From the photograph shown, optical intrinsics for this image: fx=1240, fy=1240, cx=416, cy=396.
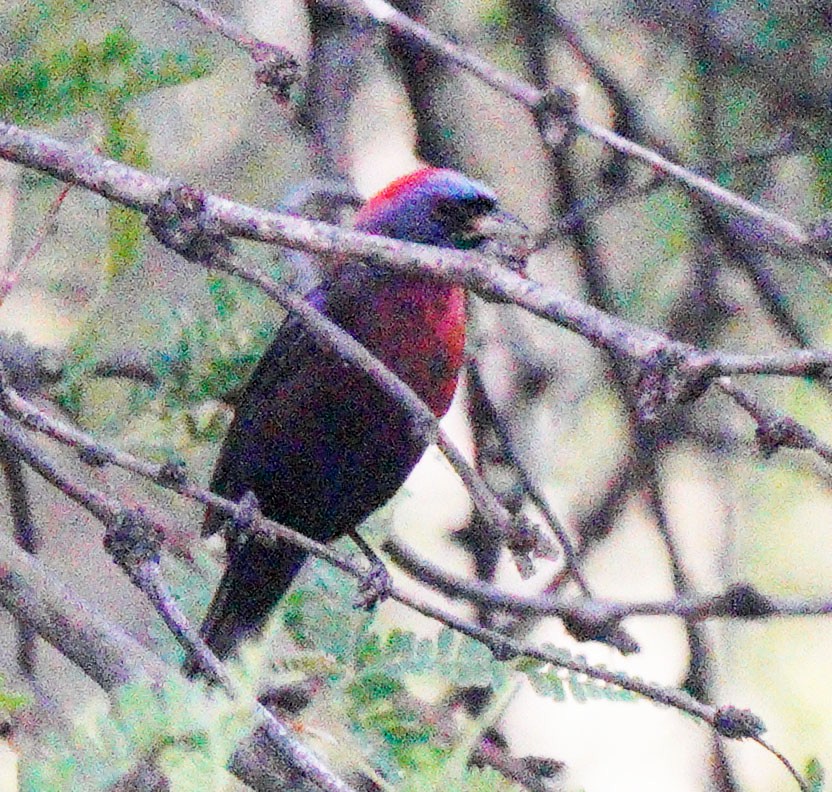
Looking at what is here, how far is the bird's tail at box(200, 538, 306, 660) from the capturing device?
5.21ft

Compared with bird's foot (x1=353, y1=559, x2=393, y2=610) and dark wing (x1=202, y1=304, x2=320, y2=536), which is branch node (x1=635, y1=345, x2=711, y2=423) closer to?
bird's foot (x1=353, y1=559, x2=393, y2=610)

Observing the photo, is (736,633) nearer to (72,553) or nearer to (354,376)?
(354,376)

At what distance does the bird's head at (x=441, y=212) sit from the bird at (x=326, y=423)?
0.05 m

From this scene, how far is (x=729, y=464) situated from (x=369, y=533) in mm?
598

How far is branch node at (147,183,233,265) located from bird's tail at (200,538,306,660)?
814 mm

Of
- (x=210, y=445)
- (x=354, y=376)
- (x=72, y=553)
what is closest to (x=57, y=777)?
(x=354, y=376)

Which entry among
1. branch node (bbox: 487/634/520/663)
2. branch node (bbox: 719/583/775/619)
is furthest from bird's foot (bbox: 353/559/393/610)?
branch node (bbox: 719/583/775/619)

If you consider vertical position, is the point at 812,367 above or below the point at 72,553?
above

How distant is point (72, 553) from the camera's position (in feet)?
6.27

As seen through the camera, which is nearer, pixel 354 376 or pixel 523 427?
pixel 354 376

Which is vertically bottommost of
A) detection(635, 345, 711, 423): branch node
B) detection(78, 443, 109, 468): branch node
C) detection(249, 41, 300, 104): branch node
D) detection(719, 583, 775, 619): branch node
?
detection(78, 443, 109, 468): branch node

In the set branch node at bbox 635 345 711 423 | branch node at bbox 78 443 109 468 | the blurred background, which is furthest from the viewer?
the blurred background

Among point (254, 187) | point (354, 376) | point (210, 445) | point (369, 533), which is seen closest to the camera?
point (354, 376)

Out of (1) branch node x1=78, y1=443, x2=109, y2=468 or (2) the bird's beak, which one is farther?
(2) the bird's beak
